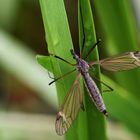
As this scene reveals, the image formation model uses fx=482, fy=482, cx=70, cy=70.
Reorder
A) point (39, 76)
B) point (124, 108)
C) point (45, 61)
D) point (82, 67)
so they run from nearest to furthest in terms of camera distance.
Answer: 1. point (45, 61)
2. point (82, 67)
3. point (124, 108)
4. point (39, 76)

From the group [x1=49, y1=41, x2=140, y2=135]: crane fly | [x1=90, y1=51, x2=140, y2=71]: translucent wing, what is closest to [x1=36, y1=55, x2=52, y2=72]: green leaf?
[x1=49, y1=41, x2=140, y2=135]: crane fly

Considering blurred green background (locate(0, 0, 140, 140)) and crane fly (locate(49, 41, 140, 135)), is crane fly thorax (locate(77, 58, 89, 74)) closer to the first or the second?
crane fly (locate(49, 41, 140, 135))

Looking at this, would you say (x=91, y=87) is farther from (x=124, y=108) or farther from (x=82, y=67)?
(x=124, y=108)

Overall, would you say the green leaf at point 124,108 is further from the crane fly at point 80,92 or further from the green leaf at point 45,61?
the green leaf at point 45,61

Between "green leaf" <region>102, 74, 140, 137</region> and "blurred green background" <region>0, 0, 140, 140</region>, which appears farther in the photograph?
"blurred green background" <region>0, 0, 140, 140</region>

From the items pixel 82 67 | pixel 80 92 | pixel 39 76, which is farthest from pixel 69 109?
pixel 39 76

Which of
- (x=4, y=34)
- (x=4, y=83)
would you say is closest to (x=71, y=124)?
(x=4, y=34)

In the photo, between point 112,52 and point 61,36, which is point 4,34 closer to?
point 112,52
